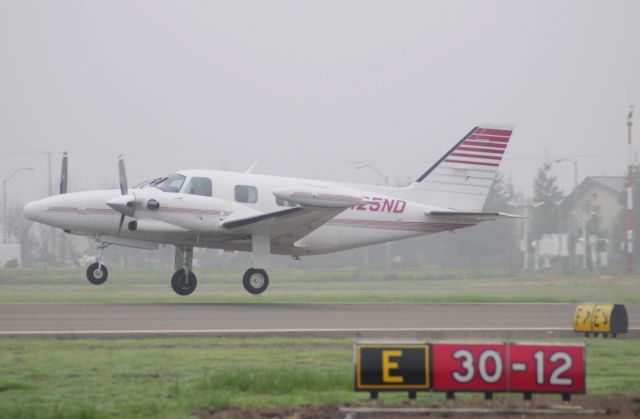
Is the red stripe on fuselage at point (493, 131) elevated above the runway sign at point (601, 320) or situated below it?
above

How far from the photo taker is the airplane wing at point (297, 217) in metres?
25.6

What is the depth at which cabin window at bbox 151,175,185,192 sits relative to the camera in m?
26.9

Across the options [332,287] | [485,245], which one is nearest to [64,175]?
[332,287]

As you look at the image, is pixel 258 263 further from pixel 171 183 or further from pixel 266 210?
pixel 171 183

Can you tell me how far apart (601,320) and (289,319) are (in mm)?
7087

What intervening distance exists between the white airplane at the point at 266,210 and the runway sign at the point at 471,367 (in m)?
15.3

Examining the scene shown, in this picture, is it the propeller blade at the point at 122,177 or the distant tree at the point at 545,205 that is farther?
the distant tree at the point at 545,205

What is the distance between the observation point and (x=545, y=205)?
7238 cm

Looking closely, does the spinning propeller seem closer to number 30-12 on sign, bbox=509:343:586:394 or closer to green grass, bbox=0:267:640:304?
green grass, bbox=0:267:640:304

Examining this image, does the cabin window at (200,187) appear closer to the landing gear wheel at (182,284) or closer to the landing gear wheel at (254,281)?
the landing gear wheel at (254,281)

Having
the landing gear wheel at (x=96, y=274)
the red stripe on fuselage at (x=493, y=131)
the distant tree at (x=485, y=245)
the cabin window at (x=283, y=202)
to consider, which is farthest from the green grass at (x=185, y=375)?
the distant tree at (x=485, y=245)

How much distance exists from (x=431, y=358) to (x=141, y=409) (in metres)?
3.43

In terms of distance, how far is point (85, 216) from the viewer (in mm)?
27031

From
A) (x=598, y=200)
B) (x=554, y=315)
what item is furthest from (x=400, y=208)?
(x=598, y=200)
